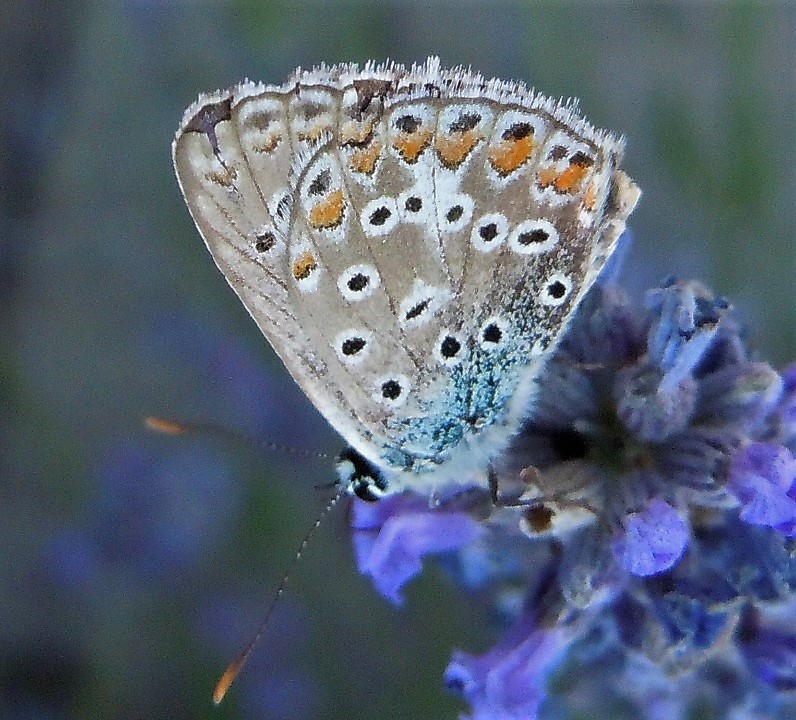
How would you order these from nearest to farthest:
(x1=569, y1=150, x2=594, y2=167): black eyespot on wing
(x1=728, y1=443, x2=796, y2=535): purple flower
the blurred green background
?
(x1=728, y1=443, x2=796, y2=535): purple flower
(x1=569, y1=150, x2=594, y2=167): black eyespot on wing
the blurred green background

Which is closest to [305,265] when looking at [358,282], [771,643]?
[358,282]

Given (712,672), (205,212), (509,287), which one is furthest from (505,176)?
(712,672)

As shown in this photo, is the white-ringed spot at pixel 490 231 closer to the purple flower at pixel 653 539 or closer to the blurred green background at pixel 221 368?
the purple flower at pixel 653 539

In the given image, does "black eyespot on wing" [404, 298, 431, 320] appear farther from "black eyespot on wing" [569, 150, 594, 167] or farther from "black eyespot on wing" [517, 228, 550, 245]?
"black eyespot on wing" [569, 150, 594, 167]

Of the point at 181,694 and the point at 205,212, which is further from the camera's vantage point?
the point at 181,694

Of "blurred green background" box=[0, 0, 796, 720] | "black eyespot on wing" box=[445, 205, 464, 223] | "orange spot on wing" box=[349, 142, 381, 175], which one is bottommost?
"blurred green background" box=[0, 0, 796, 720]

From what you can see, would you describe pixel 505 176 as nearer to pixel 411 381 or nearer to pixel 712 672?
pixel 411 381

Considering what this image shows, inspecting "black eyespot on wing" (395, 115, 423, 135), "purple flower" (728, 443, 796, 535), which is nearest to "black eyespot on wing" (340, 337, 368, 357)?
"black eyespot on wing" (395, 115, 423, 135)
